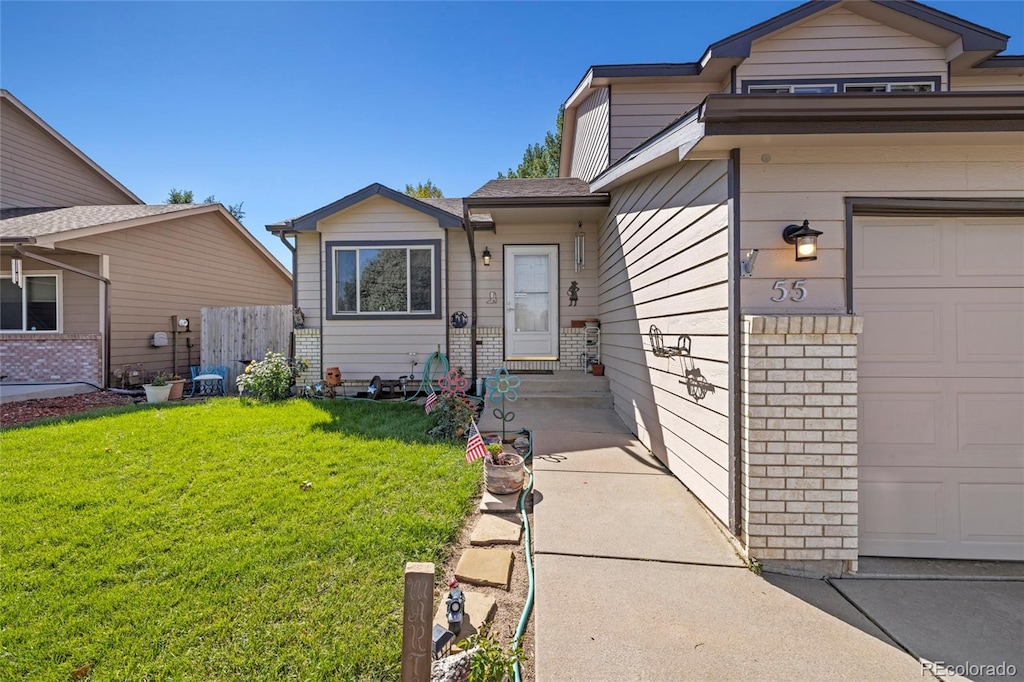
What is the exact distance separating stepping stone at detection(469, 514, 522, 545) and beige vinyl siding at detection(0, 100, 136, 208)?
609 inches

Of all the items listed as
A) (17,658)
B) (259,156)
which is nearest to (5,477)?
(17,658)

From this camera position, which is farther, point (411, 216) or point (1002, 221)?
point (411, 216)

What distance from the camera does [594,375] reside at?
6453 millimetres

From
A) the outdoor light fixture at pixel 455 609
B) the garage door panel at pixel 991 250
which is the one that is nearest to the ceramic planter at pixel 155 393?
the outdoor light fixture at pixel 455 609

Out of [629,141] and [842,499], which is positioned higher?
[629,141]

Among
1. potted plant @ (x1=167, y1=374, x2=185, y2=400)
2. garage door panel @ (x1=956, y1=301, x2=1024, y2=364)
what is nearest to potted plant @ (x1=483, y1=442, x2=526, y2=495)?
garage door panel @ (x1=956, y1=301, x2=1024, y2=364)

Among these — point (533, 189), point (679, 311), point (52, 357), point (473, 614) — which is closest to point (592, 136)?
point (533, 189)

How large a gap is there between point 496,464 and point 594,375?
3.59 m

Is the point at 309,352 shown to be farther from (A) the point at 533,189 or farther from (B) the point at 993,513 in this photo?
(B) the point at 993,513

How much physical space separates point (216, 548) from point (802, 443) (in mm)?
3690

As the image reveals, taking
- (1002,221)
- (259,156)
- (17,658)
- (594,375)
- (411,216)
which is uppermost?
(259,156)

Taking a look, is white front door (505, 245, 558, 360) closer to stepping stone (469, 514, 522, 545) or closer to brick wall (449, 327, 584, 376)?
brick wall (449, 327, 584, 376)

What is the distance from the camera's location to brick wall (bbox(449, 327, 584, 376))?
698cm

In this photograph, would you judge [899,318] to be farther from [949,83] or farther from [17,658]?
[949,83]
